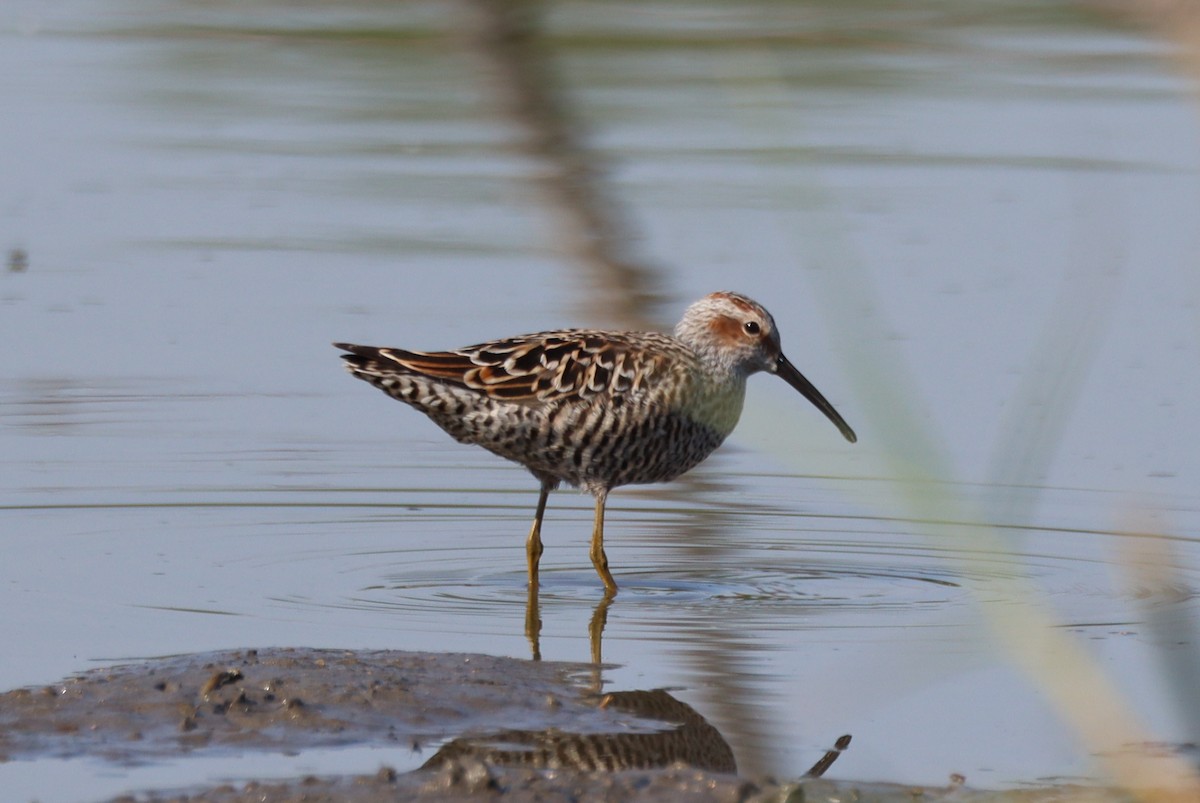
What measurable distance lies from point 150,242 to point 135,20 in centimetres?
839

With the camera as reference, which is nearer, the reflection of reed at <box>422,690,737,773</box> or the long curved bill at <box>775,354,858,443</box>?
the reflection of reed at <box>422,690,737,773</box>

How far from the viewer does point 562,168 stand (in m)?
13.8

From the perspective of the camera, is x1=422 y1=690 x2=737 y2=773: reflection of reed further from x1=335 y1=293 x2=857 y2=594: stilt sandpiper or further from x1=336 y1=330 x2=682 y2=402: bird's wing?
x1=336 y1=330 x2=682 y2=402: bird's wing

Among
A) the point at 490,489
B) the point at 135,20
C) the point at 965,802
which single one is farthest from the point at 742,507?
the point at 135,20

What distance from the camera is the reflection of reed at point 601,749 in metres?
5.44

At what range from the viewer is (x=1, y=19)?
67.9 feet

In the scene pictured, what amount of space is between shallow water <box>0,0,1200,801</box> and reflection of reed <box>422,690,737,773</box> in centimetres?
13

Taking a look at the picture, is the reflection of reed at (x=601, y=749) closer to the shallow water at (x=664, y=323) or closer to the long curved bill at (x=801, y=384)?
the shallow water at (x=664, y=323)

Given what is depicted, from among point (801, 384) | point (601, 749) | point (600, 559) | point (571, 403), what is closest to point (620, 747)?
point (601, 749)

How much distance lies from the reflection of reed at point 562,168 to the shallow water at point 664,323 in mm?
100

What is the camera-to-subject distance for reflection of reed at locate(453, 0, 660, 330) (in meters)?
11.7

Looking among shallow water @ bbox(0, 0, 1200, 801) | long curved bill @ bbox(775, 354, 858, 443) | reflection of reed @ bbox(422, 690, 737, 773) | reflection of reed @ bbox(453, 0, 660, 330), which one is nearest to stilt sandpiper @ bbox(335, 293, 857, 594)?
shallow water @ bbox(0, 0, 1200, 801)

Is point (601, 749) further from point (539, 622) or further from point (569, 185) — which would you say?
point (569, 185)

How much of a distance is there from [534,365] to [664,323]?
3.21 metres
